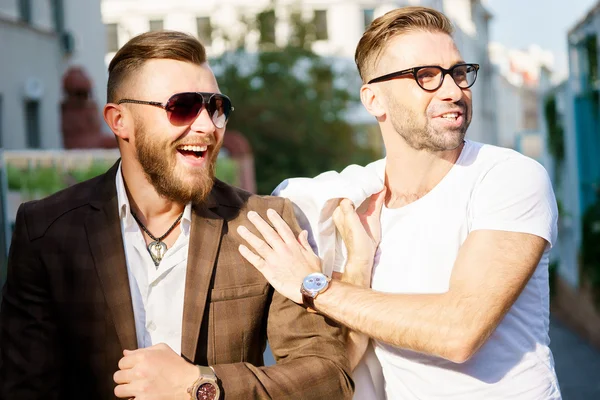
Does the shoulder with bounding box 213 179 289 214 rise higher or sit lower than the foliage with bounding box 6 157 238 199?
lower

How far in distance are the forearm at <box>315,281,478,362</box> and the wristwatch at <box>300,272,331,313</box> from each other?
0.02 meters

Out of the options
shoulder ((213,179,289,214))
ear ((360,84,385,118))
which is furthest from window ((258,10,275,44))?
shoulder ((213,179,289,214))

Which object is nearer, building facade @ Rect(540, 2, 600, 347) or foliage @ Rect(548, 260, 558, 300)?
building facade @ Rect(540, 2, 600, 347)

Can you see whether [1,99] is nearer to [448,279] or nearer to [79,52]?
[79,52]

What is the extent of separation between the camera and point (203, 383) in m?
3.16

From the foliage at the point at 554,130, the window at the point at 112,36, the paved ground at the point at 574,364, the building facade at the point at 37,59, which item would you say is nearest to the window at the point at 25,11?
the building facade at the point at 37,59

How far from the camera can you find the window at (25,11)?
19.1 metres

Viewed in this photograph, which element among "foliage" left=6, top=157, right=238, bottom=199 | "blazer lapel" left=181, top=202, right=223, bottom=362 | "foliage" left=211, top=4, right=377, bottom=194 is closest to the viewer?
"blazer lapel" left=181, top=202, right=223, bottom=362

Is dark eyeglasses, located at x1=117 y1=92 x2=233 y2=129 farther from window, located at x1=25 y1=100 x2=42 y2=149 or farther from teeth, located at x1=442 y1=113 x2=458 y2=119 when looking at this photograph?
window, located at x1=25 y1=100 x2=42 y2=149

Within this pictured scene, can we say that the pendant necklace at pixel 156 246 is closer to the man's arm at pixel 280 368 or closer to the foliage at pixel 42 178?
the man's arm at pixel 280 368

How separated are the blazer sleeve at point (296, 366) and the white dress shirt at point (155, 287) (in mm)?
259

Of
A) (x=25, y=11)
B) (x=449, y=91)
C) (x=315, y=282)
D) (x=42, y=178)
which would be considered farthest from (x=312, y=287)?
(x=25, y=11)

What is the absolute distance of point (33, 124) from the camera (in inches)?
784

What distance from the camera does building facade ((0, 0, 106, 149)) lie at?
18.4m
